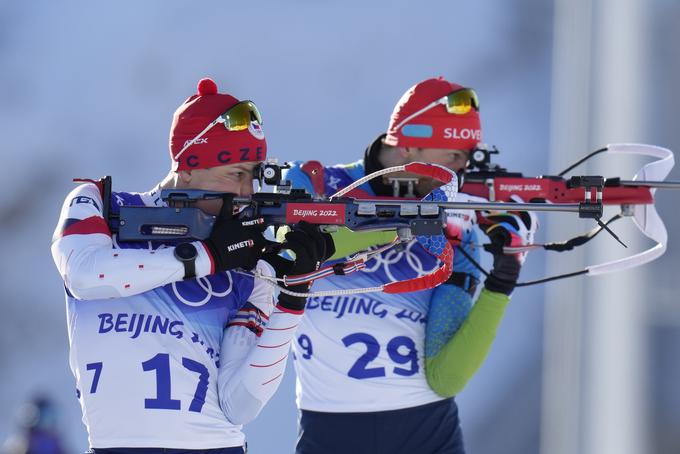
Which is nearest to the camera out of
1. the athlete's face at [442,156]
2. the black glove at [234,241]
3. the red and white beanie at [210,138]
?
the black glove at [234,241]

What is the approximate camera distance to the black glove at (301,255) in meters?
2.91

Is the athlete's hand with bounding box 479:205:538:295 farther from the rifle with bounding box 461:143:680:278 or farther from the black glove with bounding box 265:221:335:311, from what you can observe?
the black glove with bounding box 265:221:335:311

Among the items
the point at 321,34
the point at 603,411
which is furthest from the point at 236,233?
the point at 603,411

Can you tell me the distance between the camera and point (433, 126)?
13.0 feet

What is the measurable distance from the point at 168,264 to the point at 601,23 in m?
3.47

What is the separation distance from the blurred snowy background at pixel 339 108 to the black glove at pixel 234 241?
2355 mm

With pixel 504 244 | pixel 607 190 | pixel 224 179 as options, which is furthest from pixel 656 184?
pixel 224 179

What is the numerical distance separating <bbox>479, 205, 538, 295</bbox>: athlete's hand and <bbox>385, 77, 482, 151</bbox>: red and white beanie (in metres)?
0.30

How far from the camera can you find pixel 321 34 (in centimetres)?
547

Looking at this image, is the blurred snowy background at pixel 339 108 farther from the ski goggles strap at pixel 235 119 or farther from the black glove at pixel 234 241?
the black glove at pixel 234 241

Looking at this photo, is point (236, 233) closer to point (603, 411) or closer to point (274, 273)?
point (274, 273)

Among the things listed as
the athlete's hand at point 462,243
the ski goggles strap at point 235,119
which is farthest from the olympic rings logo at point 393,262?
the ski goggles strap at point 235,119

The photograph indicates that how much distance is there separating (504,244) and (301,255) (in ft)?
3.45

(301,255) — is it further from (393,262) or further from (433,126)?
(433,126)
